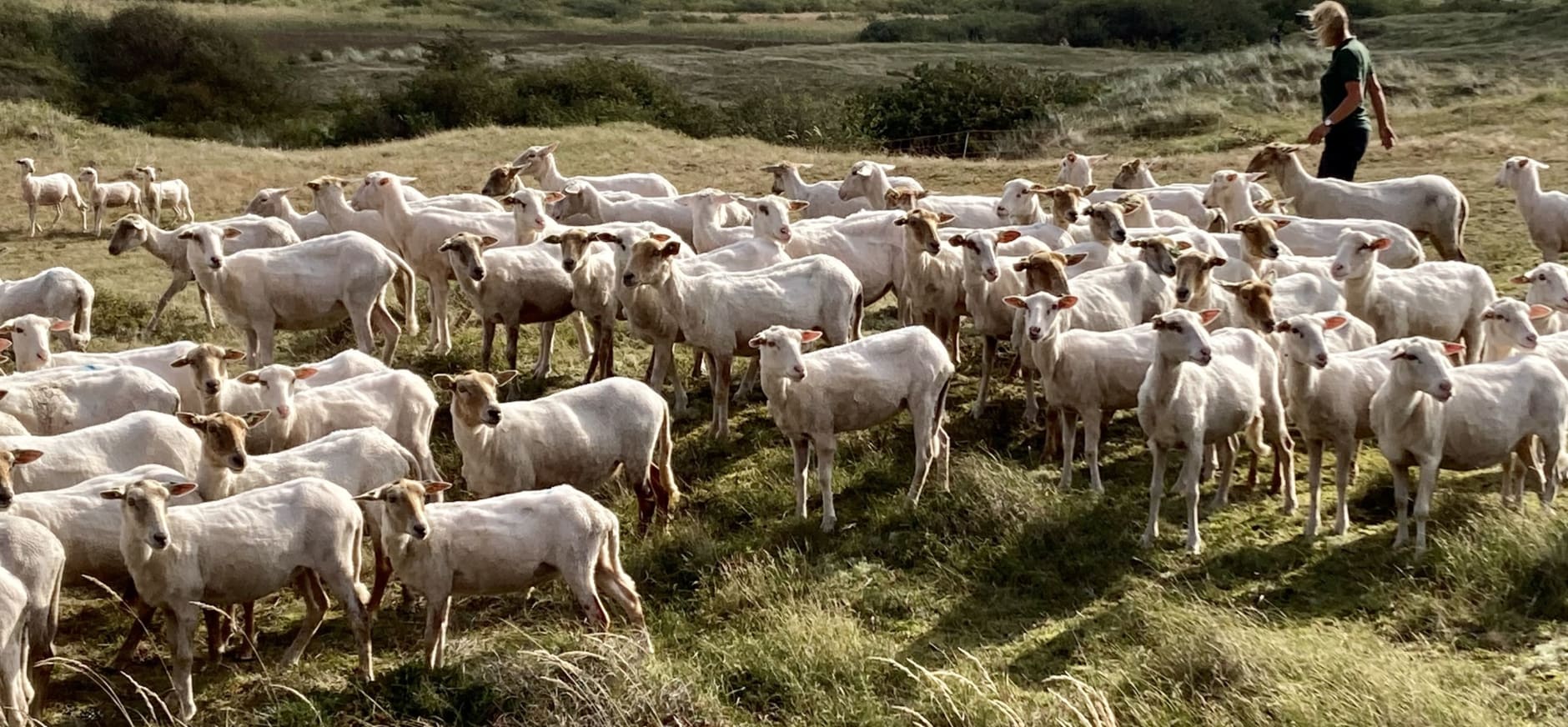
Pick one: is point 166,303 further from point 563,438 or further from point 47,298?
point 563,438

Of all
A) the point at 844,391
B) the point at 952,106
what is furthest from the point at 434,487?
the point at 952,106

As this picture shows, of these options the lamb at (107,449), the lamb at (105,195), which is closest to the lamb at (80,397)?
the lamb at (107,449)

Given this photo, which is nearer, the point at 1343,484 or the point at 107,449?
the point at 107,449

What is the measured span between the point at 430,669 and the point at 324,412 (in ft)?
10.4

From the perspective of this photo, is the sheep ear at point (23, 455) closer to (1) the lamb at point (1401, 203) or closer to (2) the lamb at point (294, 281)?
(2) the lamb at point (294, 281)

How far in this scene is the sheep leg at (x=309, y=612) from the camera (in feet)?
28.6

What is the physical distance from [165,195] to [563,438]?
16533 mm

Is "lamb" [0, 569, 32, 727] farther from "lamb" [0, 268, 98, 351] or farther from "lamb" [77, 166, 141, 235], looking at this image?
"lamb" [77, 166, 141, 235]

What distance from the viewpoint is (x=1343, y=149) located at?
1548 cm

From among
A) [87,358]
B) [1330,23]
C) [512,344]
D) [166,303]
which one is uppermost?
[1330,23]

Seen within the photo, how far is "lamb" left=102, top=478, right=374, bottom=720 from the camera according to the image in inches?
318

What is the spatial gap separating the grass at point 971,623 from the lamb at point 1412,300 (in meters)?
1.61

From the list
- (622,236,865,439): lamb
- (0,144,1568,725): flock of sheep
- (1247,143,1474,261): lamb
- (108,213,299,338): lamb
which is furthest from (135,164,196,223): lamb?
(1247,143,1474,261): lamb

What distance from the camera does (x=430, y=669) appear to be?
817cm
